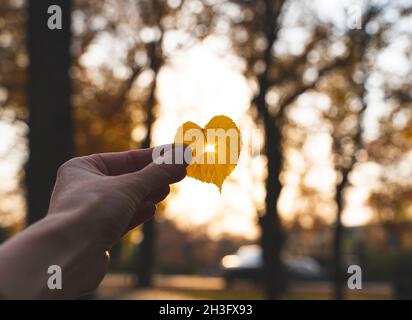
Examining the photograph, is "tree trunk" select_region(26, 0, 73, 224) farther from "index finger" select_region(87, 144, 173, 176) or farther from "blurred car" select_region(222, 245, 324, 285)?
"blurred car" select_region(222, 245, 324, 285)

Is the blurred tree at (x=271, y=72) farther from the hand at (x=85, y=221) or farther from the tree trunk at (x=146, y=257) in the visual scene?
the hand at (x=85, y=221)

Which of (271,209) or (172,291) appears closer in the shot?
Result: (271,209)

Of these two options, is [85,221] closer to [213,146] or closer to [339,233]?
[213,146]

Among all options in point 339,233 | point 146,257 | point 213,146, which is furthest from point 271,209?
point 213,146

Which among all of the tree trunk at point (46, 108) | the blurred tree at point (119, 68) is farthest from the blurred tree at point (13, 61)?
the tree trunk at point (46, 108)

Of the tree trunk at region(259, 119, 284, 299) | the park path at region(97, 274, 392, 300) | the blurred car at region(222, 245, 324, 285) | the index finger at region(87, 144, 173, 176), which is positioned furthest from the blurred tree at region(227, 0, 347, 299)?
the index finger at region(87, 144, 173, 176)

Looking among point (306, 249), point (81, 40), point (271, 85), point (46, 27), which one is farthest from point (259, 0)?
point (306, 249)
